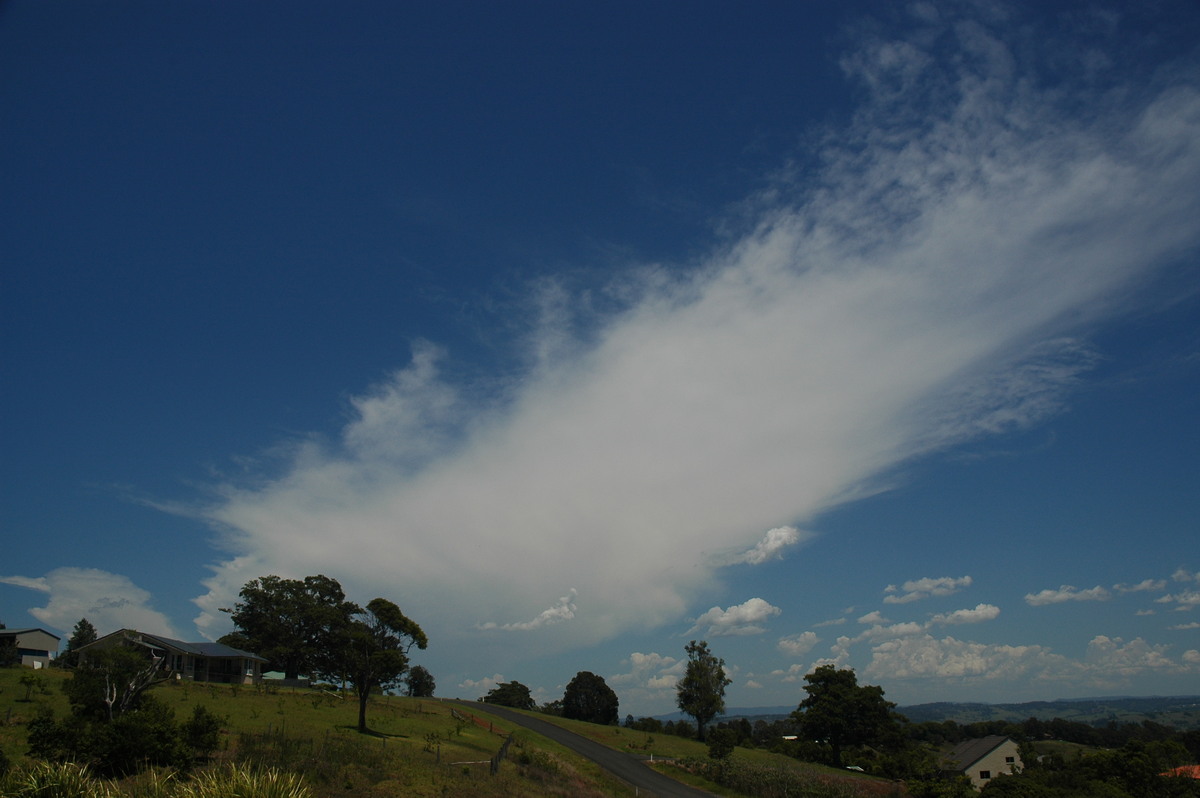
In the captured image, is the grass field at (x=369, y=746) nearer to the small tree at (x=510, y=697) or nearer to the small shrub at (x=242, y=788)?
the small shrub at (x=242, y=788)

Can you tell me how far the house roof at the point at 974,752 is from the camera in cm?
7931

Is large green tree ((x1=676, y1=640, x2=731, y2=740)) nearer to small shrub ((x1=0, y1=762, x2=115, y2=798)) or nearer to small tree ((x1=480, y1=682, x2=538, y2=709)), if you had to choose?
small tree ((x1=480, y1=682, x2=538, y2=709))

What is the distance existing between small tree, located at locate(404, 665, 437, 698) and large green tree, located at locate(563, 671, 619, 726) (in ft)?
113

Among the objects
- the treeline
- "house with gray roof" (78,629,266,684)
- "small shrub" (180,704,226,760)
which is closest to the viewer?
"small shrub" (180,704,226,760)

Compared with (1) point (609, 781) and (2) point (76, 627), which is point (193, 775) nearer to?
(1) point (609, 781)

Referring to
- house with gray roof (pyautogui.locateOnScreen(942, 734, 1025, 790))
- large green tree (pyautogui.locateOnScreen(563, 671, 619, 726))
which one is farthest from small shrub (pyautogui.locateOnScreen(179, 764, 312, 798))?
large green tree (pyautogui.locateOnScreen(563, 671, 619, 726))

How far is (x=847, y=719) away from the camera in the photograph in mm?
76625

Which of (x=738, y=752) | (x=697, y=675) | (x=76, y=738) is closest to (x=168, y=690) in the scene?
(x=76, y=738)

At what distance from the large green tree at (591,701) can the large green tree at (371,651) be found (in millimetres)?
24335

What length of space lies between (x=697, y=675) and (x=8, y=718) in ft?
235

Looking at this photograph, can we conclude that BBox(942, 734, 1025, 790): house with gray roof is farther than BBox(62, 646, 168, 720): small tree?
Yes

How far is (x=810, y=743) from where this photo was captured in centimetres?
7681

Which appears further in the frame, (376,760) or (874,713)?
(874,713)

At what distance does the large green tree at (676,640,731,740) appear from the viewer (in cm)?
8531
